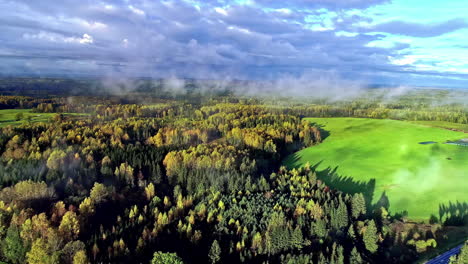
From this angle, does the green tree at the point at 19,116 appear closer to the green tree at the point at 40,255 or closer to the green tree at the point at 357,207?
the green tree at the point at 40,255

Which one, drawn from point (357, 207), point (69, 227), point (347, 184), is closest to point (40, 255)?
point (69, 227)

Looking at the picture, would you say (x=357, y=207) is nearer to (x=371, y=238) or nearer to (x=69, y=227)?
(x=371, y=238)

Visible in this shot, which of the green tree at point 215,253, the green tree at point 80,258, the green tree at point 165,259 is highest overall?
the green tree at point 165,259

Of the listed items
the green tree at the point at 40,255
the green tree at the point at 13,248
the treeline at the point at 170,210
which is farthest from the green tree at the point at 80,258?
the green tree at the point at 13,248

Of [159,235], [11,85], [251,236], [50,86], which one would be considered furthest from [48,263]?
[50,86]

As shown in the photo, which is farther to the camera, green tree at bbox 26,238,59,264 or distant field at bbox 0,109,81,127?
distant field at bbox 0,109,81,127

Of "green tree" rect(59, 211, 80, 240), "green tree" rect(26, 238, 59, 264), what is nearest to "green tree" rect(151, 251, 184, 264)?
"green tree" rect(26, 238, 59, 264)

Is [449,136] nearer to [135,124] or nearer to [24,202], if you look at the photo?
[135,124]

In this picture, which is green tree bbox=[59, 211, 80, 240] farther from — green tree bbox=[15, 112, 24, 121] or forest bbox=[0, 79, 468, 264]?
green tree bbox=[15, 112, 24, 121]
